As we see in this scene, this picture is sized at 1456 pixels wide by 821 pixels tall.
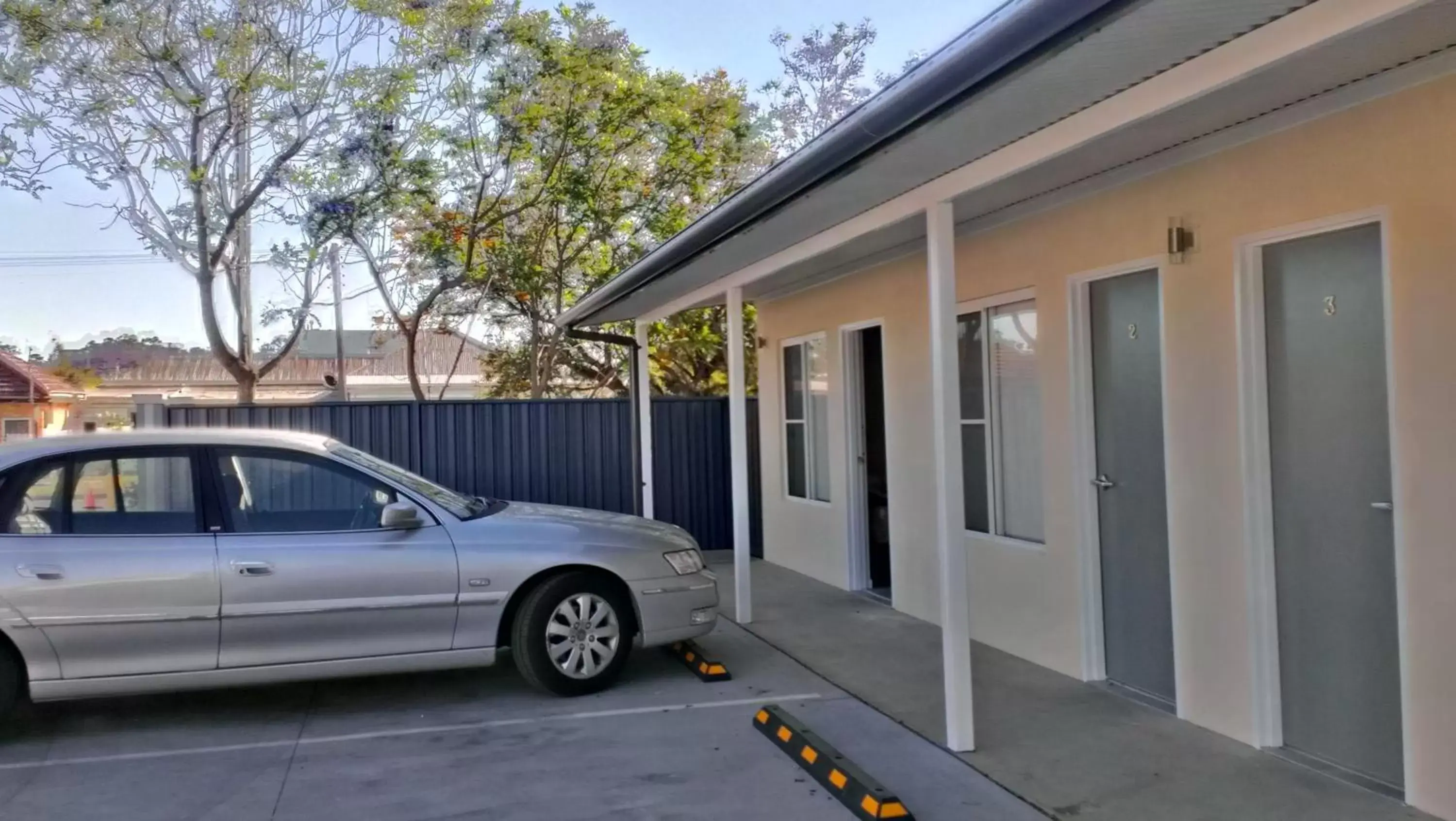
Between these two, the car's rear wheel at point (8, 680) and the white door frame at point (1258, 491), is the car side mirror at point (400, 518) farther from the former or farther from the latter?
the white door frame at point (1258, 491)

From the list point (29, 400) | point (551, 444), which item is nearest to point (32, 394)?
point (29, 400)

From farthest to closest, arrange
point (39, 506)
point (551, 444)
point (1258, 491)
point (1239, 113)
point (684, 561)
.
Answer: point (551, 444) < point (684, 561) < point (39, 506) < point (1258, 491) < point (1239, 113)

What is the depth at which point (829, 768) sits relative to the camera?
4.53 meters

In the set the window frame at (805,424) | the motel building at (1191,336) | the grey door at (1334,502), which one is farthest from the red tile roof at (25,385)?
the grey door at (1334,502)

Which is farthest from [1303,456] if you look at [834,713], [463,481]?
[463,481]

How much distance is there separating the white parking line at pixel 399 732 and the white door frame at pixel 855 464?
3.14 meters

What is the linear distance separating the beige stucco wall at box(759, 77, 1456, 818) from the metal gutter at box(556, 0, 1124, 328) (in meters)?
1.72

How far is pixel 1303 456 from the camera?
4.54 m

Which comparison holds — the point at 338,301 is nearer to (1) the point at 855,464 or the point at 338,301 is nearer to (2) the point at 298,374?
(1) the point at 855,464

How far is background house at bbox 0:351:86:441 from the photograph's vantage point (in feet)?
78.4

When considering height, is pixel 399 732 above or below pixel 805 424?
below

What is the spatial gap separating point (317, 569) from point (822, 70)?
1403 centimetres

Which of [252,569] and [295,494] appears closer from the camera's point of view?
[252,569]

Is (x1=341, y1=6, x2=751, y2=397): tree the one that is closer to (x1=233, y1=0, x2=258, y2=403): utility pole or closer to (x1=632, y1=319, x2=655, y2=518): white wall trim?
(x1=233, y1=0, x2=258, y2=403): utility pole
